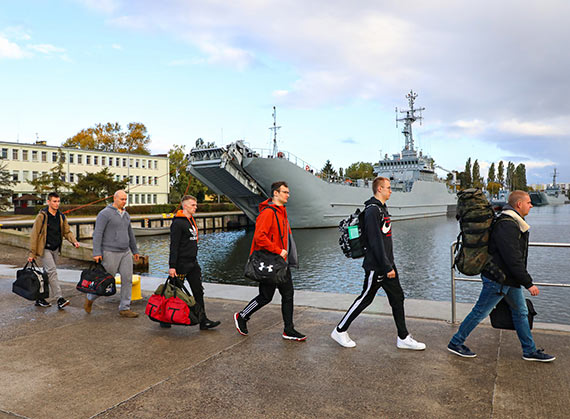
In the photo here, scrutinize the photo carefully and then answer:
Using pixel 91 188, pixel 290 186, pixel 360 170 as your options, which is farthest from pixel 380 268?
pixel 360 170

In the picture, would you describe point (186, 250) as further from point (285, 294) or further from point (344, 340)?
point (344, 340)

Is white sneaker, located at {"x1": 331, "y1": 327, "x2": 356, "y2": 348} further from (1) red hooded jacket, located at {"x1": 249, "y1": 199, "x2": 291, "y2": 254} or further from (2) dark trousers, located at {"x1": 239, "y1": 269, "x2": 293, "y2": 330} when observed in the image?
(1) red hooded jacket, located at {"x1": 249, "y1": 199, "x2": 291, "y2": 254}

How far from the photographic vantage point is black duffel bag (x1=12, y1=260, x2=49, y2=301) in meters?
5.81

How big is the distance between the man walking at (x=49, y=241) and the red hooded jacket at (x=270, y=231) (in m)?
3.28

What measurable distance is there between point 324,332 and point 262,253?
124cm

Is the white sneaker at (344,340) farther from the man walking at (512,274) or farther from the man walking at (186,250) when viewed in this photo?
the man walking at (186,250)

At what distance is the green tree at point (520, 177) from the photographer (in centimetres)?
13325

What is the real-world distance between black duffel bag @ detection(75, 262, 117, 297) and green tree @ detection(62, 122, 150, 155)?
214ft

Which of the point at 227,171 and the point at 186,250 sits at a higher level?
the point at 227,171

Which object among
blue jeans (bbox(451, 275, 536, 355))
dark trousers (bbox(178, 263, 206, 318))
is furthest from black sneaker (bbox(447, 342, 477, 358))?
dark trousers (bbox(178, 263, 206, 318))

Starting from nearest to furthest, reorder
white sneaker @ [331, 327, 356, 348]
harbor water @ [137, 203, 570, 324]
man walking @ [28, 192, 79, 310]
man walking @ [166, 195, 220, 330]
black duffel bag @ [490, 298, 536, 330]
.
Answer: black duffel bag @ [490, 298, 536, 330] < white sneaker @ [331, 327, 356, 348] < man walking @ [166, 195, 220, 330] < man walking @ [28, 192, 79, 310] < harbor water @ [137, 203, 570, 324]

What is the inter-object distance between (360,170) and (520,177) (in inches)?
2377

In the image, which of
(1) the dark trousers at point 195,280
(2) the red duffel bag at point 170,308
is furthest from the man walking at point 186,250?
(2) the red duffel bag at point 170,308

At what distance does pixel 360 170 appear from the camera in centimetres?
11131
